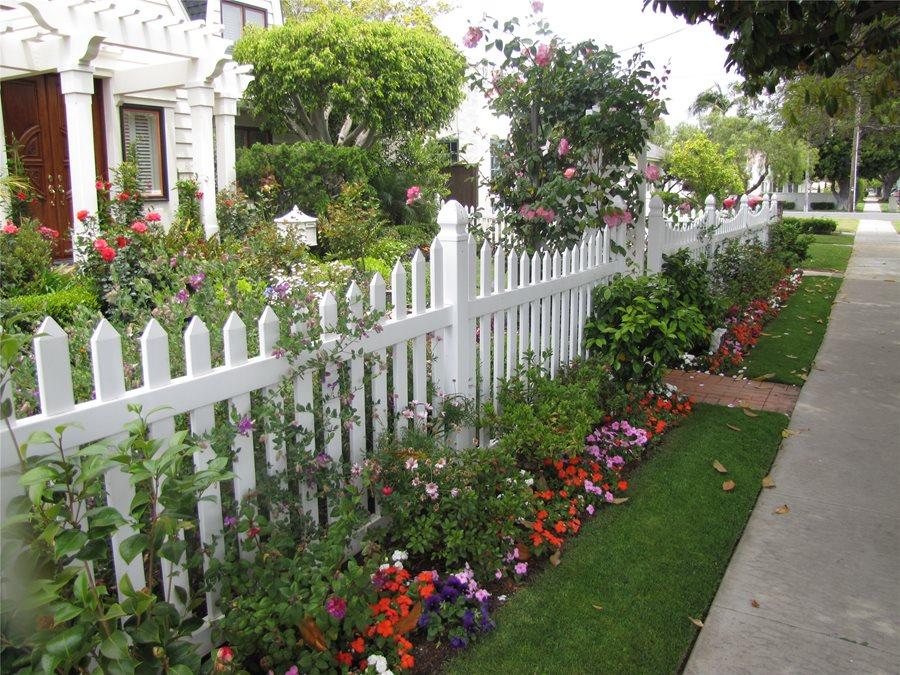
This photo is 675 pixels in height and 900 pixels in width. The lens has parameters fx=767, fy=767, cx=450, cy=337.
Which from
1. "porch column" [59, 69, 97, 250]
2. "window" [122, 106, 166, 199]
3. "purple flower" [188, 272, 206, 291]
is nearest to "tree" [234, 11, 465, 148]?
"window" [122, 106, 166, 199]

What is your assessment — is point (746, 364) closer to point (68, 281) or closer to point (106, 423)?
point (106, 423)

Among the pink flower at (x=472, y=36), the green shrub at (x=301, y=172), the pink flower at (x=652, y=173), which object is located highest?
the pink flower at (x=472, y=36)

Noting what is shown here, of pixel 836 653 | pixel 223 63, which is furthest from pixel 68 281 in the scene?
pixel 836 653

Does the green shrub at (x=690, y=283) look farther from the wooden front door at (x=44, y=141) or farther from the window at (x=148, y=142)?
the window at (x=148, y=142)

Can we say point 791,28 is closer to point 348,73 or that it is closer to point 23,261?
point 23,261

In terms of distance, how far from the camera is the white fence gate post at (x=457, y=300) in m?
3.85

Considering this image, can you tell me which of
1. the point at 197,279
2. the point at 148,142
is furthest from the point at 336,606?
the point at 148,142

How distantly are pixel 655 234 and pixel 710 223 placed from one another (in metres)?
2.80

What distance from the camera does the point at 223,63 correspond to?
1059 centimetres

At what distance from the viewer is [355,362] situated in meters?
3.21

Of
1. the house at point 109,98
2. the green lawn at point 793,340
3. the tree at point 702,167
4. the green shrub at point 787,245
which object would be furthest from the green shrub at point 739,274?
the tree at point 702,167

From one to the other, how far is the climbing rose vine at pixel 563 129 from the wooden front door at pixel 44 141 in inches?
280

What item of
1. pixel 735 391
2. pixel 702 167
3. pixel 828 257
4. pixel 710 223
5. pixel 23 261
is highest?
pixel 702 167

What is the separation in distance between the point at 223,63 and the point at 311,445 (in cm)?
900
